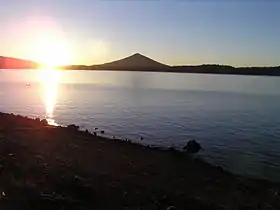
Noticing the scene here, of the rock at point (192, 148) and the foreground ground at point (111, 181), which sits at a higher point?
the foreground ground at point (111, 181)

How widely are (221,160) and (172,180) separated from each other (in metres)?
9.05

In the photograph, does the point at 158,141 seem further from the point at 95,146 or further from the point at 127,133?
the point at 95,146

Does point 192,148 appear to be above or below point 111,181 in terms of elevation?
below

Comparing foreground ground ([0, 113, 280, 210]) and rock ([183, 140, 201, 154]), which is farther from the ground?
foreground ground ([0, 113, 280, 210])

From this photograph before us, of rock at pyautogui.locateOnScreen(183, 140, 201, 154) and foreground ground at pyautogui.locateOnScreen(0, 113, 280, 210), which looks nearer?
foreground ground at pyautogui.locateOnScreen(0, 113, 280, 210)

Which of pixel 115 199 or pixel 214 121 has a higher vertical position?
pixel 115 199

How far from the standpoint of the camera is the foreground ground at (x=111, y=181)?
9008mm

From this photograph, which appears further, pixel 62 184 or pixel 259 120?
pixel 259 120

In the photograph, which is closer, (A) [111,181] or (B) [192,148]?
(A) [111,181]

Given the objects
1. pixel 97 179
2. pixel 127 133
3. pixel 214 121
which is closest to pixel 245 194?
pixel 97 179

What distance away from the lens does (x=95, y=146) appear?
821 inches

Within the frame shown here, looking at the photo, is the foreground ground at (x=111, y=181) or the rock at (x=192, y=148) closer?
the foreground ground at (x=111, y=181)

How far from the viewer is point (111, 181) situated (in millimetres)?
12039

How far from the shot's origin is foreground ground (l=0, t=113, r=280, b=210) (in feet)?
29.6
